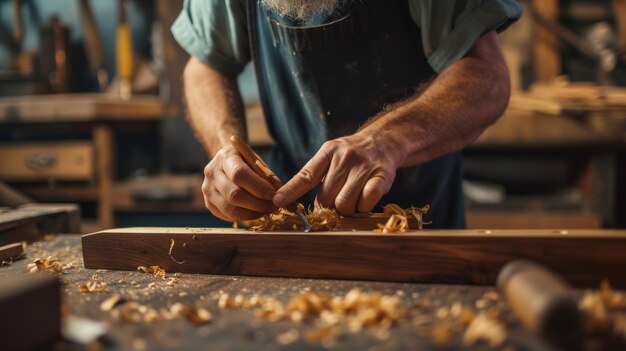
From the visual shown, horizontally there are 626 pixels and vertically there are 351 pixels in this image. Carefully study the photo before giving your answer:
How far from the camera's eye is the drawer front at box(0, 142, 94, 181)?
9.01 ft

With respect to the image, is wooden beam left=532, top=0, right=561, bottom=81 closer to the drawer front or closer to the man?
the man

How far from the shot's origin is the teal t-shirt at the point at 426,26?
4.69ft

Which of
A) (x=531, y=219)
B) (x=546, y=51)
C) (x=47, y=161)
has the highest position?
(x=546, y=51)

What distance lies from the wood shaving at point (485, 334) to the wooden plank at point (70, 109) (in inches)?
91.0

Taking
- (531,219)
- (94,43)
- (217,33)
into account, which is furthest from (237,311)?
(94,43)

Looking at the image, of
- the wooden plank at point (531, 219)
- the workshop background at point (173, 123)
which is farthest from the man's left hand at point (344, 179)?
the wooden plank at point (531, 219)

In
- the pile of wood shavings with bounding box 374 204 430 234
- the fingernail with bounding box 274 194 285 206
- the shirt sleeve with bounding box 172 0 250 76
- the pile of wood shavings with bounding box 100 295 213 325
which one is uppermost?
the shirt sleeve with bounding box 172 0 250 76

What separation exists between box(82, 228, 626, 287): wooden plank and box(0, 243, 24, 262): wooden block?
0.73 ft

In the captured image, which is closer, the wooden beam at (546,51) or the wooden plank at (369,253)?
the wooden plank at (369,253)

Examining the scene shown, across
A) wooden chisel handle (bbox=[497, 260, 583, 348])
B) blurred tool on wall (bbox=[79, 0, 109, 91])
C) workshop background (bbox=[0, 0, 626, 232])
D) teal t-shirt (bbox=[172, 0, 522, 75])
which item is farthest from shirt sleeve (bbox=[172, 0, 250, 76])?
blurred tool on wall (bbox=[79, 0, 109, 91])

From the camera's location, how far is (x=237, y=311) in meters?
0.89

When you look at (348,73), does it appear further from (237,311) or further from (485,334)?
(485,334)

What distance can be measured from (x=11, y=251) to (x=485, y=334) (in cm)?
109

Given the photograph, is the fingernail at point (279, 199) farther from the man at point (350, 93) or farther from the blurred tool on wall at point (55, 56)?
the blurred tool on wall at point (55, 56)
